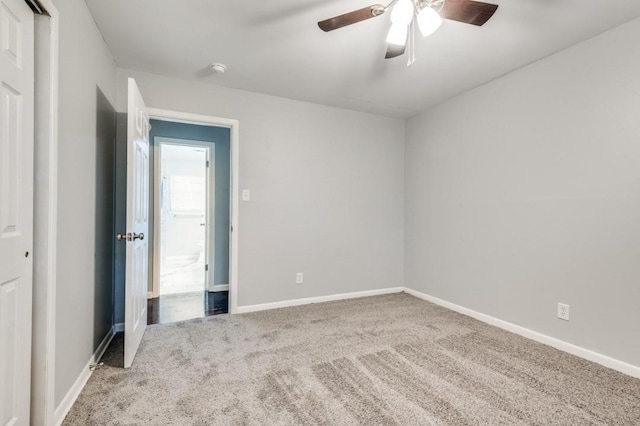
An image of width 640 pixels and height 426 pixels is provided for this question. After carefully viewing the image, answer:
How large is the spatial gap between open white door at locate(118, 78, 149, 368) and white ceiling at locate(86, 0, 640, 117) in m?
0.46

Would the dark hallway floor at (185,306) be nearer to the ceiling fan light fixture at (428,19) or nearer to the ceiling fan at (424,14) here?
the ceiling fan at (424,14)

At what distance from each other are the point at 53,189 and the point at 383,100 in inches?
120

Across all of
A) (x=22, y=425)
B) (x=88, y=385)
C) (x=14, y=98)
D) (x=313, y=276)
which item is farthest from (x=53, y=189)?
(x=313, y=276)

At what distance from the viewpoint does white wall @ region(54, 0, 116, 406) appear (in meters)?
1.60

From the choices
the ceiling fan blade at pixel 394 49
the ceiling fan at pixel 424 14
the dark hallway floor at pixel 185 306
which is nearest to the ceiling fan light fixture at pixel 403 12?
the ceiling fan at pixel 424 14

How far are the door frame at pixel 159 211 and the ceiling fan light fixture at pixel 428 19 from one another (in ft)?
11.0

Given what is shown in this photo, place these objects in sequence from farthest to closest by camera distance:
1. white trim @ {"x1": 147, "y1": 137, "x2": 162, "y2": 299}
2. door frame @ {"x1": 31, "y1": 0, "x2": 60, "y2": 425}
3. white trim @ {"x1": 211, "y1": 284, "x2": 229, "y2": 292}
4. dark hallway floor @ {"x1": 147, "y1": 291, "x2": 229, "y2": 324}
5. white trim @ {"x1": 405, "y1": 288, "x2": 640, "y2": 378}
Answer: white trim @ {"x1": 211, "y1": 284, "x2": 229, "y2": 292}, white trim @ {"x1": 147, "y1": 137, "x2": 162, "y2": 299}, dark hallway floor @ {"x1": 147, "y1": 291, "x2": 229, "y2": 324}, white trim @ {"x1": 405, "y1": 288, "x2": 640, "y2": 378}, door frame @ {"x1": 31, "y1": 0, "x2": 60, "y2": 425}

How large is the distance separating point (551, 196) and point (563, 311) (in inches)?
35.6

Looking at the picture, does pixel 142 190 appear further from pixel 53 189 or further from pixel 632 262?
pixel 632 262

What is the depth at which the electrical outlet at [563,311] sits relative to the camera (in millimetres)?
2385

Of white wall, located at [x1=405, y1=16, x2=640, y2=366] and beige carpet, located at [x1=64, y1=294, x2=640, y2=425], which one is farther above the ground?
white wall, located at [x1=405, y1=16, x2=640, y2=366]

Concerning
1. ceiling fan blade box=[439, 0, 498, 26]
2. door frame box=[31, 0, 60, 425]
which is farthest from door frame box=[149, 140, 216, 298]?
ceiling fan blade box=[439, 0, 498, 26]

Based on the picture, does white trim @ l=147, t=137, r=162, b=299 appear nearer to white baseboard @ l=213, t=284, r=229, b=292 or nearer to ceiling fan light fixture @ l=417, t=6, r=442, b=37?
white baseboard @ l=213, t=284, r=229, b=292

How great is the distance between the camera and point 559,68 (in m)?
2.44
